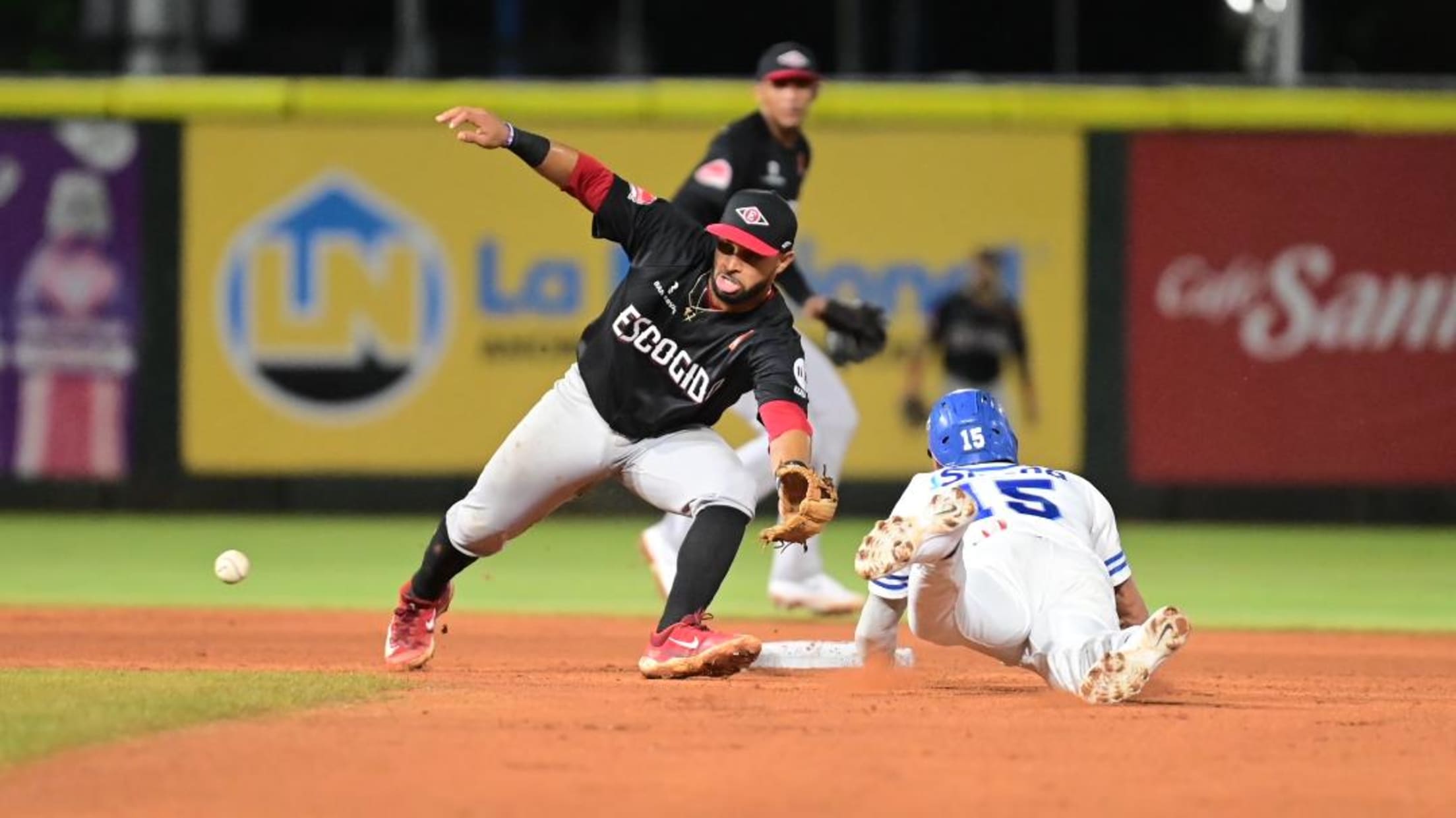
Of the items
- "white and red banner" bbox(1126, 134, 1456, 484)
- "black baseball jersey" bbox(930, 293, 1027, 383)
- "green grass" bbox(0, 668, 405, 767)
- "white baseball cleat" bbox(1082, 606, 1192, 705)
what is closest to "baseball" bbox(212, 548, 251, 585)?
"green grass" bbox(0, 668, 405, 767)

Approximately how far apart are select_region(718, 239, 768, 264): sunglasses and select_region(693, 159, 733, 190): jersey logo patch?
2.12 metres

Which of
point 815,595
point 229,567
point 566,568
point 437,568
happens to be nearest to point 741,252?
point 437,568

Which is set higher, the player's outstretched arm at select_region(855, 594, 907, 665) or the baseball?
the player's outstretched arm at select_region(855, 594, 907, 665)

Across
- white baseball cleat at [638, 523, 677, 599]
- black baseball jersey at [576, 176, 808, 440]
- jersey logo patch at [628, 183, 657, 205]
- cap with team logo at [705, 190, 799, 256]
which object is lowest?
white baseball cleat at [638, 523, 677, 599]

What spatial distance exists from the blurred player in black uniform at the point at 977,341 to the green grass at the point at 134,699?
7.53 meters

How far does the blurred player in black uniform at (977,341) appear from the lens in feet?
45.8

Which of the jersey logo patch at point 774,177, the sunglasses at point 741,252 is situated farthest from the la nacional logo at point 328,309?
the sunglasses at point 741,252

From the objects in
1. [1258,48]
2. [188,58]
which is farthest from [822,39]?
[188,58]

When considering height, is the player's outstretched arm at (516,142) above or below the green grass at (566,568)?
above

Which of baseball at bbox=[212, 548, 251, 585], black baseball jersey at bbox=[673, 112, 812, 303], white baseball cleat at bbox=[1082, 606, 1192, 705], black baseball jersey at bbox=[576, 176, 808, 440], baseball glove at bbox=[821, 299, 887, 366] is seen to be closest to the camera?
white baseball cleat at bbox=[1082, 606, 1192, 705]

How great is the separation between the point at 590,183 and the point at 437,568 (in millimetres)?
1238

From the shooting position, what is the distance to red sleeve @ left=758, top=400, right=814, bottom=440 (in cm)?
650

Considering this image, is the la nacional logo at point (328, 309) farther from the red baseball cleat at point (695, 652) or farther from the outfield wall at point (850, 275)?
the red baseball cleat at point (695, 652)

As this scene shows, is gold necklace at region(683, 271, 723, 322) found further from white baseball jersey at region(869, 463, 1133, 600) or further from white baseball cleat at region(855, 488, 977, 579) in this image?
white baseball cleat at region(855, 488, 977, 579)
